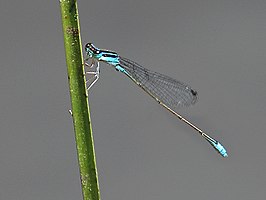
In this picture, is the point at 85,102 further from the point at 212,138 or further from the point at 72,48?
the point at 212,138

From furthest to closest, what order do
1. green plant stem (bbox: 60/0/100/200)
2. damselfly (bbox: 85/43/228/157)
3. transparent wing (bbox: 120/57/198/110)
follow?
1. transparent wing (bbox: 120/57/198/110)
2. damselfly (bbox: 85/43/228/157)
3. green plant stem (bbox: 60/0/100/200)

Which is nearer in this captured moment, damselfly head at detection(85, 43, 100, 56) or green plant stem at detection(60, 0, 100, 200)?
green plant stem at detection(60, 0, 100, 200)

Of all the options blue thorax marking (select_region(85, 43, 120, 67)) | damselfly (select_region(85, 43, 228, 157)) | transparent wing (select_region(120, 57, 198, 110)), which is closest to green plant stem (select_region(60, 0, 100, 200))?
blue thorax marking (select_region(85, 43, 120, 67))

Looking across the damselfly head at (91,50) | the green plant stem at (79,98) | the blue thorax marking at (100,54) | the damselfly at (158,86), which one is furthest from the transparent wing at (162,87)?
the green plant stem at (79,98)

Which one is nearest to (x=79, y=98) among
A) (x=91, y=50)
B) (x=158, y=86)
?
(x=91, y=50)

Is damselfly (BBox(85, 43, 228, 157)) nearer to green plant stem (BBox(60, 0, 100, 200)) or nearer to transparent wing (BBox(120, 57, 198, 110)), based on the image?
transparent wing (BBox(120, 57, 198, 110))

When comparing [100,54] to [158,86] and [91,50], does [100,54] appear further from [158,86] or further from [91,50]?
[158,86]
